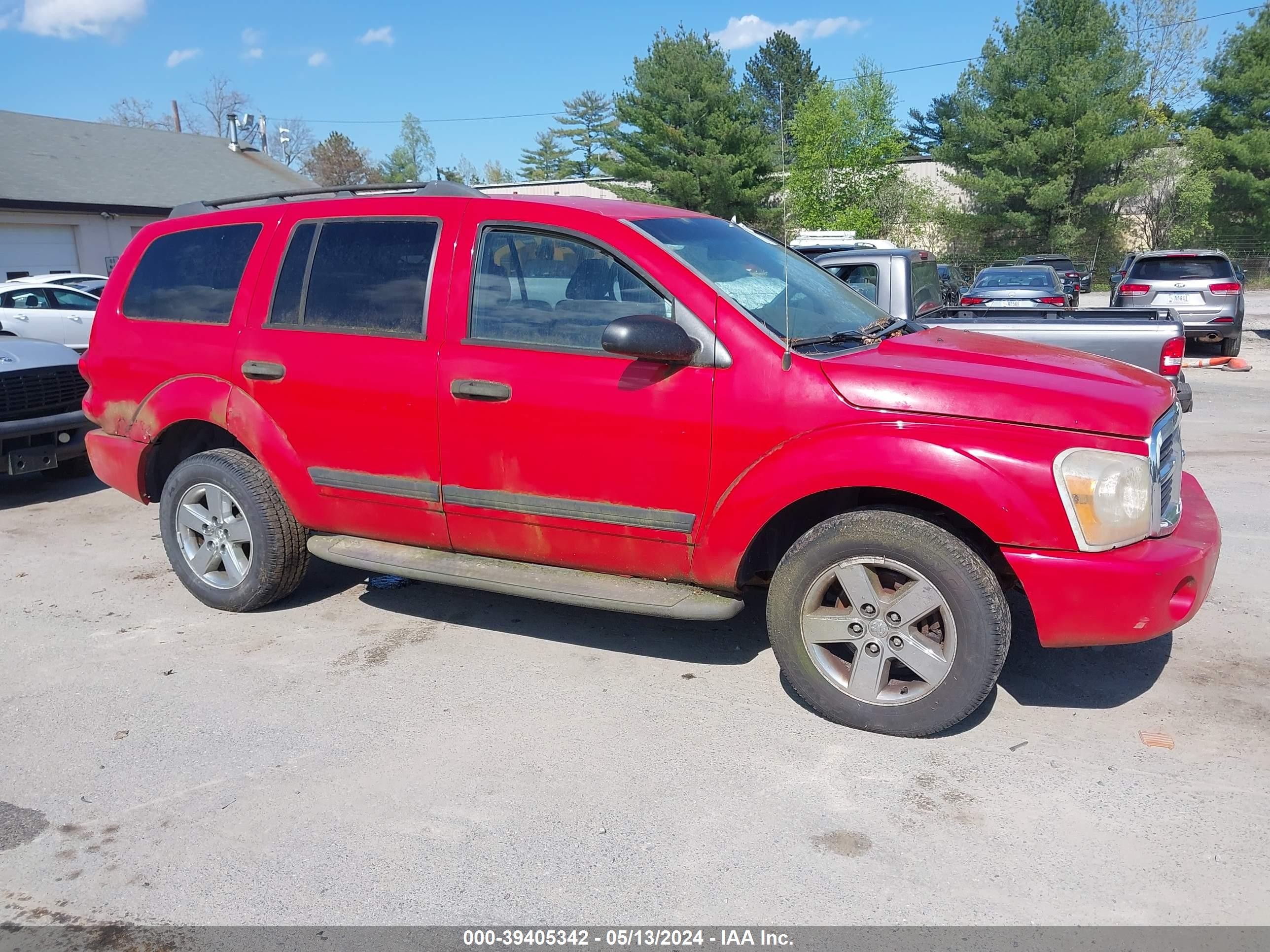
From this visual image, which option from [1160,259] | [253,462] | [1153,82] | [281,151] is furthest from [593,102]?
[253,462]

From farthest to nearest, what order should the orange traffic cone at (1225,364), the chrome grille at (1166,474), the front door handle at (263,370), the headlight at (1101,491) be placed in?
the orange traffic cone at (1225,364) < the front door handle at (263,370) < the chrome grille at (1166,474) < the headlight at (1101,491)

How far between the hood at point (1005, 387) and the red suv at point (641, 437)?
0.04 feet

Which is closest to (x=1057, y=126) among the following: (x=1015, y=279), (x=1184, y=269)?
(x=1184, y=269)

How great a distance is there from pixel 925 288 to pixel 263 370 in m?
6.13

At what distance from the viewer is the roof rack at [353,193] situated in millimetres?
4652

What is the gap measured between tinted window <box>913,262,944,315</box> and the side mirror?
5098 millimetres

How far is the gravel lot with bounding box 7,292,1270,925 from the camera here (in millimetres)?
2932

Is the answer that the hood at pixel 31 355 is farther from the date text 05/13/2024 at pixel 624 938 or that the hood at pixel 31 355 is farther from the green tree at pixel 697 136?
the green tree at pixel 697 136

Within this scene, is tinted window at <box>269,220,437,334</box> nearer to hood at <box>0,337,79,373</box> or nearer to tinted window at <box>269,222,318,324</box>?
tinted window at <box>269,222,318,324</box>

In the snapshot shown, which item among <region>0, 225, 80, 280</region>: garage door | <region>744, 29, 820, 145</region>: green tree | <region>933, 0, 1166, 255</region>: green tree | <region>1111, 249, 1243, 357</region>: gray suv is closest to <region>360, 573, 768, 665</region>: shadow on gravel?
<region>1111, 249, 1243, 357</region>: gray suv

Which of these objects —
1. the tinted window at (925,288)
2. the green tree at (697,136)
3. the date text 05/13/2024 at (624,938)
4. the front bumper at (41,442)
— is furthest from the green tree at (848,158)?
the date text 05/13/2024 at (624,938)

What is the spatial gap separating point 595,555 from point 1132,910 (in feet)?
7.51

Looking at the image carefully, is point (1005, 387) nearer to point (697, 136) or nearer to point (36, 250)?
point (36, 250)

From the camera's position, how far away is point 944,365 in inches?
149
